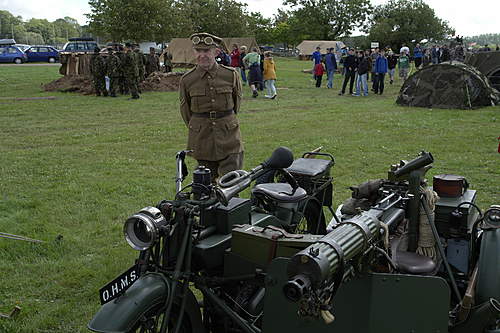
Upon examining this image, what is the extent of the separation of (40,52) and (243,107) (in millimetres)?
32276

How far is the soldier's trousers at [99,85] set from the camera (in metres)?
19.9

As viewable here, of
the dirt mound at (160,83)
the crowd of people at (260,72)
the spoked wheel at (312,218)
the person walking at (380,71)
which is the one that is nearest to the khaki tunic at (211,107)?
the spoked wheel at (312,218)

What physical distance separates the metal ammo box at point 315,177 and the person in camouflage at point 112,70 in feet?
50.4

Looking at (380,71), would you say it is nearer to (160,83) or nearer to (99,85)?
(160,83)

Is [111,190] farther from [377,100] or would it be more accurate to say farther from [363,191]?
[377,100]

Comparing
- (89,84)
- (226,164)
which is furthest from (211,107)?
(89,84)

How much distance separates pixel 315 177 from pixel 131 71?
15.8 metres

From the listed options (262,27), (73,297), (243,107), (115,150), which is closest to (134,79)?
(243,107)

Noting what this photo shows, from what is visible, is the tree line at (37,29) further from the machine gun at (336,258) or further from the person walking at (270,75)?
the machine gun at (336,258)

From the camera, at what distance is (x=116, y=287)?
296 centimetres

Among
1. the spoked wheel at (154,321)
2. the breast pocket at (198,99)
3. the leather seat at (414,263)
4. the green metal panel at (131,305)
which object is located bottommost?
the spoked wheel at (154,321)

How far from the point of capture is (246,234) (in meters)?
3.18

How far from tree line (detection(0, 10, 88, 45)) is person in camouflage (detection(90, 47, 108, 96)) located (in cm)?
8939

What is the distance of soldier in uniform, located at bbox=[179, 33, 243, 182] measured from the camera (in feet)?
17.3
